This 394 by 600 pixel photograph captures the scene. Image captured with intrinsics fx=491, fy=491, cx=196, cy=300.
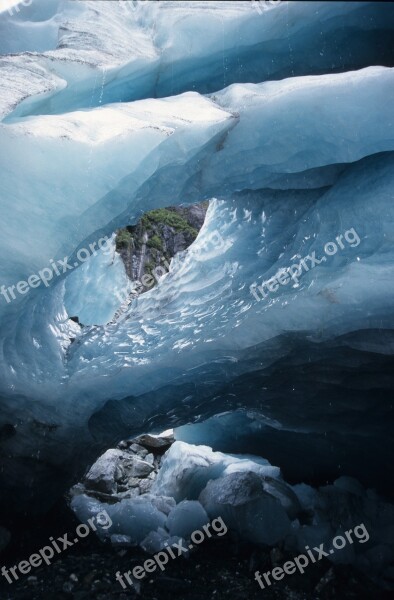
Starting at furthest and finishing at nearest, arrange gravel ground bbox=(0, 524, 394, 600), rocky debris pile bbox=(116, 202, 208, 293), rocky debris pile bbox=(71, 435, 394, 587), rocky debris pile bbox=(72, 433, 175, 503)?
rocky debris pile bbox=(116, 202, 208, 293), rocky debris pile bbox=(72, 433, 175, 503), rocky debris pile bbox=(71, 435, 394, 587), gravel ground bbox=(0, 524, 394, 600)

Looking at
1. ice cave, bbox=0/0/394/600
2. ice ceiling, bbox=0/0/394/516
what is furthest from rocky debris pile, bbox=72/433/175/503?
ice ceiling, bbox=0/0/394/516

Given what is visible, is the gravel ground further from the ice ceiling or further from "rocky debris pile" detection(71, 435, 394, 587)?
the ice ceiling

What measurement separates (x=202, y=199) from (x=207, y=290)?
820mm

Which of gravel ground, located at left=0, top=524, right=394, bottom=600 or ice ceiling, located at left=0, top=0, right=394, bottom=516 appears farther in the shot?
gravel ground, located at left=0, top=524, right=394, bottom=600

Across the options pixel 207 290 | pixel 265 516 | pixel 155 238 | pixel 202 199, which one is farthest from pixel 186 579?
pixel 155 238

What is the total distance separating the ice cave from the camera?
2.76 meters

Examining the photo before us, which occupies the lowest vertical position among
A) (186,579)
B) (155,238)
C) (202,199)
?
(186,579)

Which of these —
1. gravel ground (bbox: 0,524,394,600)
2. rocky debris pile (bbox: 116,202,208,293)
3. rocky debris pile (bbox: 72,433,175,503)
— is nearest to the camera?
gravel ground (bbox: 0,524,394,600)

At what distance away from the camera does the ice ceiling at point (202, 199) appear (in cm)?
272

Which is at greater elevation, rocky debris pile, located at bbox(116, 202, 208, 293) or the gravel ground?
rocky debris pile, located at bbox(116, 202, 208, 293)

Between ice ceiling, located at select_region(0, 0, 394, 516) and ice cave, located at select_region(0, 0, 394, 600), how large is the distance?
0.01 m

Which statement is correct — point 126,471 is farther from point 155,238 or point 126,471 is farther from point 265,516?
point 155,238

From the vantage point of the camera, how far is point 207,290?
3.95 metres

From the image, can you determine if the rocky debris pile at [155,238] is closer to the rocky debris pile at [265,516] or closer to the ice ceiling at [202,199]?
the ice ceiling at [202,199]
